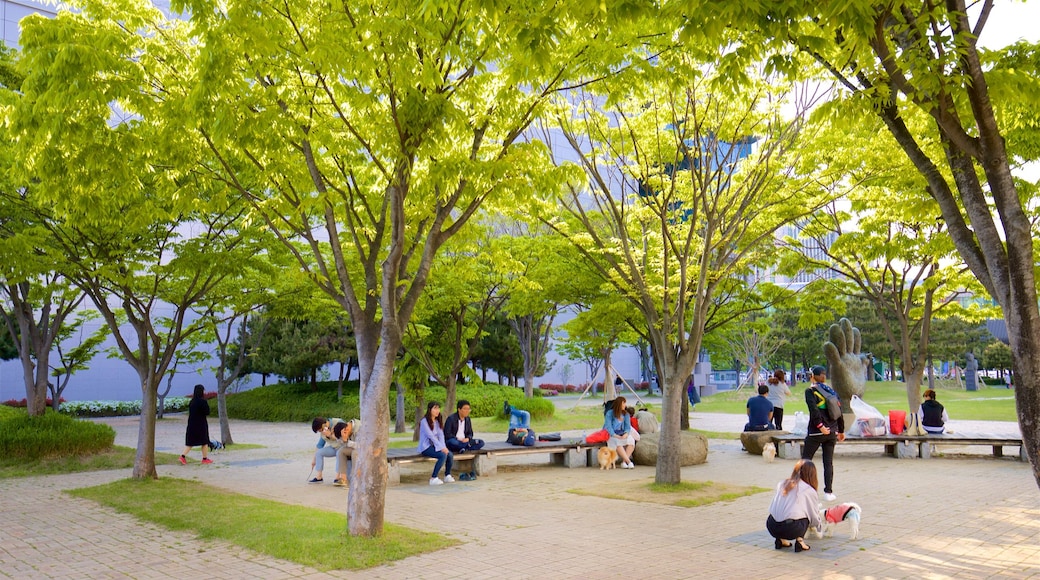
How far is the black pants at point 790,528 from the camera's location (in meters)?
7.04

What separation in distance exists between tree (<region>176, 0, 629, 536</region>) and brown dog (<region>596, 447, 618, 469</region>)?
23.6 ft

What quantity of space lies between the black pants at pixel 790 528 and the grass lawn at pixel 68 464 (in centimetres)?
1322

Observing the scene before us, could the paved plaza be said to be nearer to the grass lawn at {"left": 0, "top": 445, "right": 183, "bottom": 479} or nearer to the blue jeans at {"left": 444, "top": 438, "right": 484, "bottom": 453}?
the blue jeans at {"left": 444, "top": 438, "right": 484, "bottom": 453}

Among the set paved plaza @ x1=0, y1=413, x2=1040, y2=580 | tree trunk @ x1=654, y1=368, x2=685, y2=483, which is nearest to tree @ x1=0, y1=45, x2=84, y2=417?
paved plaza @ x1=0, y1=413, x2=1040, y2=580

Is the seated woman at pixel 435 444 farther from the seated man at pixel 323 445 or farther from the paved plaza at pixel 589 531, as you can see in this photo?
the seated man at pixel 323 445

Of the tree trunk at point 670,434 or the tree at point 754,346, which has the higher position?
the tree at point 754,346

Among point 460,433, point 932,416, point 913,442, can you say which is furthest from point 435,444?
point 932,416

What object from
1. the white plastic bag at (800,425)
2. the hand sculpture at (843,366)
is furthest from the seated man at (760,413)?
the hand sculpture at (843,366)

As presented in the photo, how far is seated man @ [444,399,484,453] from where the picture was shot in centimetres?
1310

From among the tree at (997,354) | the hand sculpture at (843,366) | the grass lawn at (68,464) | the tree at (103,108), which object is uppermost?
the tree at (103,108)

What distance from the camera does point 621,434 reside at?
14.8 meters

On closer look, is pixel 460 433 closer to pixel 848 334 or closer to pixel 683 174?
pixel 683 174

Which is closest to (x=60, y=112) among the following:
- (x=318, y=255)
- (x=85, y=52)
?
(x=85, y=52)

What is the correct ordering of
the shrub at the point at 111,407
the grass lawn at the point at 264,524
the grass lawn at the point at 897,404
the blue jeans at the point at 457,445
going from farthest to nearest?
1. the shrub at the point at 111,407
2. the grass lawn at the point at 897,404
3. the blue jeans at the point at 457,445
4. the grass lawn at the point at 264,524
